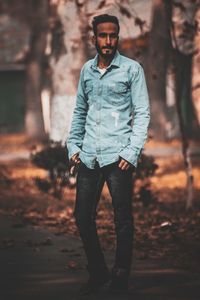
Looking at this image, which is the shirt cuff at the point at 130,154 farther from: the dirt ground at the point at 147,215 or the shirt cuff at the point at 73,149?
the dirt ground at the point at 147,215

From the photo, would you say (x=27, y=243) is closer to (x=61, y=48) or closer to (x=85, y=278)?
(x=85, y=278)

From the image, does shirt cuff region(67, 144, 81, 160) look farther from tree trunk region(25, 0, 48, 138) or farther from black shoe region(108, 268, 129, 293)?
tree trunk region(25, 0, 48, 138)

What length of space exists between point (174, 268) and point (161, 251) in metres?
1.21

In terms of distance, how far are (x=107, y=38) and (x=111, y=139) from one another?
28.8 inches

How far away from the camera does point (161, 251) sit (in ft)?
28.0

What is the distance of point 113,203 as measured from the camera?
19.9ft

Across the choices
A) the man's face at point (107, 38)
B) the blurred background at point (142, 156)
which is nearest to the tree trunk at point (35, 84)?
the blurred background at point (142, 156)

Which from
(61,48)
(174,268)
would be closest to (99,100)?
(174,268)

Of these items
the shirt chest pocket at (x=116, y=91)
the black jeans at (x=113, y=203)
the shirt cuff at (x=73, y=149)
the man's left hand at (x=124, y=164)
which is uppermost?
the shirt chest pocket at (x=116, y=91)

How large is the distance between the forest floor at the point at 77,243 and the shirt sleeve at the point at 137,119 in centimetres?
105

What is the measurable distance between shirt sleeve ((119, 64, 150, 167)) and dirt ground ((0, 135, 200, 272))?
1.84m

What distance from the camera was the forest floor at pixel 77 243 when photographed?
652cm

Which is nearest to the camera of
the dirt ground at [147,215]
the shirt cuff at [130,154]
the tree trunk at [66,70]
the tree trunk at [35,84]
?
the shirt cuff at [130,154]

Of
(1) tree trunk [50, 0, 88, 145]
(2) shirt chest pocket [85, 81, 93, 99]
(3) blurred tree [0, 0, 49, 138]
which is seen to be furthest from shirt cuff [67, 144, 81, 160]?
(3) blurred tree [0, 0, 49, 138]
